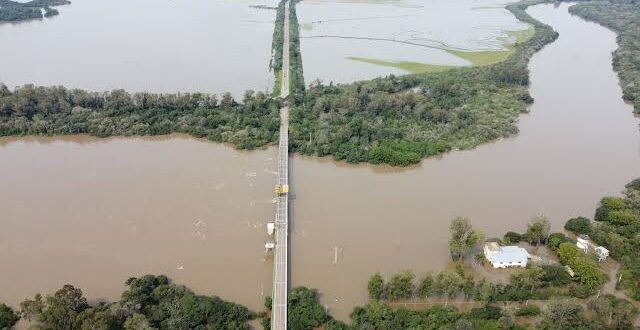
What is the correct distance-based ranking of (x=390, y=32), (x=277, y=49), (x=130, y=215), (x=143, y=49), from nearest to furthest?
(x=130, y=215)
(x=143, y=49)
(x=277, y=49)
(x=390, y=32)

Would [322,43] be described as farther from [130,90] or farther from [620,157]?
[620,157]

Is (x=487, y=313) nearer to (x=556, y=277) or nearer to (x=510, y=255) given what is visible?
(x=556, y=277)

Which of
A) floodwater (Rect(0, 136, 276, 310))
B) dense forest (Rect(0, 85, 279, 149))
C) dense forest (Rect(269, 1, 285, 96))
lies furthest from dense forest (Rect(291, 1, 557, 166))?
floodwater (Rect(0, 136, 276, 310))

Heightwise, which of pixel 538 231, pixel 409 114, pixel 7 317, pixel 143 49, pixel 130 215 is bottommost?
pixel 7 317

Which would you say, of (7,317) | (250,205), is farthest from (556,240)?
(7,317)

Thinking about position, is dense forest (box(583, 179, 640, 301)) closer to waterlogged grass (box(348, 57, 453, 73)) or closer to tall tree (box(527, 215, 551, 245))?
tall tree (box(527, 215, 551, 245))

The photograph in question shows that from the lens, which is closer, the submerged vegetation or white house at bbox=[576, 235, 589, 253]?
the submerged vegetation
